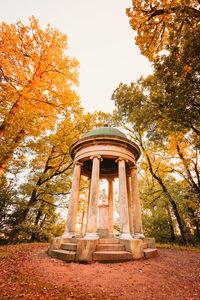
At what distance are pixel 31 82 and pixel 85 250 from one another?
1114cm

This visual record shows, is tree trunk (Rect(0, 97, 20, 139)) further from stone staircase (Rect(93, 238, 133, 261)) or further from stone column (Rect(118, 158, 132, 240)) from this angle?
stone staircase (Rect(93, 238, 133, 261))

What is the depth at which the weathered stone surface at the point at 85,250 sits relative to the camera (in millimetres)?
6288

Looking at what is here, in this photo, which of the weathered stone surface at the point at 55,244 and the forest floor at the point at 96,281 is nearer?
the forest floor at the point at 96,281

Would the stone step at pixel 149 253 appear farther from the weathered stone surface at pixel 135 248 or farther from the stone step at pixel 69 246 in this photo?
the stone step at pixel 69 246

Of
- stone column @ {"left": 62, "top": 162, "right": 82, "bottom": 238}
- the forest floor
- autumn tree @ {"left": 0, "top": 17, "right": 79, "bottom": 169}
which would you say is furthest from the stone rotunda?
autumn tree @ {"left": 0, "top": 17, "right": 79, "bottom": 169}

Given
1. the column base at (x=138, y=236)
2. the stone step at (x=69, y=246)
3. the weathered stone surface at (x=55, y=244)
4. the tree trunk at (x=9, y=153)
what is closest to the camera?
the stone step at (x=69, y=246)

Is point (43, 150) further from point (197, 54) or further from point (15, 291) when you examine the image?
point (197, 54)

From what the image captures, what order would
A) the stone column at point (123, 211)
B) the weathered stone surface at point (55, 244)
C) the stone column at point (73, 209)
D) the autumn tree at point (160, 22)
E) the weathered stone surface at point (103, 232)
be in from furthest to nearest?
the weathered stone surface at point (103, 232), the stone column at point (73, 209), the stone column at point (123, 211), the weathered stone surface at point (55, 244), the autumn tree at point (160, 22)

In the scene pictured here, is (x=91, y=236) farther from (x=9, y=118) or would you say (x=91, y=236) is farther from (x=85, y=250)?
(x=9, y=118)

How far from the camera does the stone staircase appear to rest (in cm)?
628

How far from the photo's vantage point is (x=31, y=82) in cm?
1031

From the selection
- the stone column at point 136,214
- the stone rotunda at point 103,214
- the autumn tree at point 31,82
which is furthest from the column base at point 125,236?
the autumn tree at point 31,82

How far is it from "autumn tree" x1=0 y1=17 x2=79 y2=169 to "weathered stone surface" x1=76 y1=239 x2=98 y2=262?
742 cm

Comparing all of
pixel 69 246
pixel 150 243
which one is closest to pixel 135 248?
pixel 150 243
